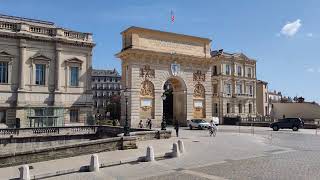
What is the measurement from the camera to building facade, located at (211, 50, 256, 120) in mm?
71375

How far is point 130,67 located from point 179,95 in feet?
29.4

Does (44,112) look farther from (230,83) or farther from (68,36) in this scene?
(230,83)

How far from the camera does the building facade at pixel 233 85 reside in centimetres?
7138

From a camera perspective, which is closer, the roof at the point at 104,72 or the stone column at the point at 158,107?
the stone column at the point at 158,107

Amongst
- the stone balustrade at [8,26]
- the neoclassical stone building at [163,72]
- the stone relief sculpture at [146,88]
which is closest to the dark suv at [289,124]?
the neoclassical stone building at [163,72]

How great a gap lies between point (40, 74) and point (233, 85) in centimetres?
4356

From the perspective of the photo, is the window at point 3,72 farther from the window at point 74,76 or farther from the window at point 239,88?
the window at point 239,88

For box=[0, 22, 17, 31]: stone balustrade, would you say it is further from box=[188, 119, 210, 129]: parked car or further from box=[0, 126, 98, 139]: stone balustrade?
box=[188, 119, 210, 129]: parked car

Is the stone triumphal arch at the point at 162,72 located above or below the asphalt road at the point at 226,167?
above

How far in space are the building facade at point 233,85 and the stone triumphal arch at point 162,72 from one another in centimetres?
1930

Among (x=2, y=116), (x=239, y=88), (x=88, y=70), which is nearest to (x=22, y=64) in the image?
(x=2, y=116)

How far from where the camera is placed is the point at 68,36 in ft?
133

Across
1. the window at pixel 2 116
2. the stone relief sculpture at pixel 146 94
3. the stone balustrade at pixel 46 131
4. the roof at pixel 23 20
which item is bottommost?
the stone balustrade at pixel 46 131

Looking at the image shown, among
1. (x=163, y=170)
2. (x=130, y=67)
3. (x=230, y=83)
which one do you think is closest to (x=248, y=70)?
(x=230, y=83)
